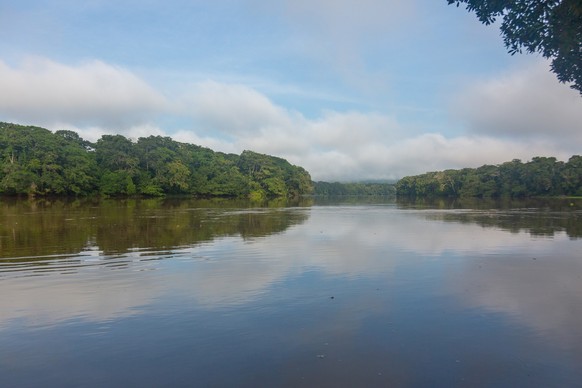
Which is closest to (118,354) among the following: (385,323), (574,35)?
(385,323)

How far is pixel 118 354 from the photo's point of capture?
A: 19.9 feet

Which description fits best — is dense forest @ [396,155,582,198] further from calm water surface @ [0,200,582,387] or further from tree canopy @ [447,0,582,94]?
tree canopy @ [447,0,582,94]

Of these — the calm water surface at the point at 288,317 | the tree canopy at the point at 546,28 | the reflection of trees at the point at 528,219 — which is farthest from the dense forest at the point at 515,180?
the tree canopy at the point at 546,28

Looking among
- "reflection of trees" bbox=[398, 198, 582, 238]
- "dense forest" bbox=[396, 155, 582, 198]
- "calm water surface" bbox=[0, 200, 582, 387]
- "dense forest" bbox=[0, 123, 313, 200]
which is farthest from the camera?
"dense forest" bbox=[396, 155, 582, 198]

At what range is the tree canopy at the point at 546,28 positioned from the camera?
733 centimetres

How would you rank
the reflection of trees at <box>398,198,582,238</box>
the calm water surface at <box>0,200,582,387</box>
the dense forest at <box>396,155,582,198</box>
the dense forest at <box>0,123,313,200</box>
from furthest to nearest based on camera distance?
the dense forest at <box>396,155,582,198</box>
the dense forest at <box>0,123,313,200</box>
the reflection of trees at <box>398,198,582,238</box>
the calm water surface at <box>0,200,582,387</box>

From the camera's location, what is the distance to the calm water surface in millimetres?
5516

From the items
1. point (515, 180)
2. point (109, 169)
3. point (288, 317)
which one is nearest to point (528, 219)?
point (288, 317)

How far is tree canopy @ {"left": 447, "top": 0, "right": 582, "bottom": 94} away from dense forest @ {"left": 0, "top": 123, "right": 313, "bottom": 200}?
71082mm

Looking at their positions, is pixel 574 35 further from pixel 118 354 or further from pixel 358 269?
pixel 118 354

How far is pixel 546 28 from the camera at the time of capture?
25.7 feet

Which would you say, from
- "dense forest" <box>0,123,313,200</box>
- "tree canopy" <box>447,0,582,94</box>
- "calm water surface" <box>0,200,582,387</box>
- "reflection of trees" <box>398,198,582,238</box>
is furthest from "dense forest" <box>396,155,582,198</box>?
"tree canopy" <box>447,0,582,94</box>

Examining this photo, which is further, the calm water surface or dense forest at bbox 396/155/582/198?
dense forest at bbox 396/155/582/198

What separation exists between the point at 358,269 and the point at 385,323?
4.69 m
